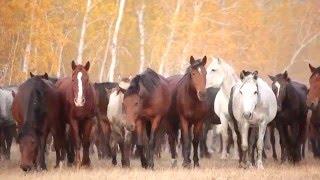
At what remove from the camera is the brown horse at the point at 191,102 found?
50.8ft

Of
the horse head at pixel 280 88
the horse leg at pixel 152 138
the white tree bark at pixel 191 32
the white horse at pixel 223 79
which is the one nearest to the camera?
the horse leg at pixel 152 138

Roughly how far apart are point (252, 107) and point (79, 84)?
3.91 m

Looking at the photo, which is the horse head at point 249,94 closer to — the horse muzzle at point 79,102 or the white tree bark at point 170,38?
the horse muzzle at point 79,102

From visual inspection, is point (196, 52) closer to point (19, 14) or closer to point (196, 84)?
point (19, 14)

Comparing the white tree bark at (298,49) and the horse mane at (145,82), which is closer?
the horse mane at (145,82)

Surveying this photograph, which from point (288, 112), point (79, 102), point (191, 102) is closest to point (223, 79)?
point (288, 112)

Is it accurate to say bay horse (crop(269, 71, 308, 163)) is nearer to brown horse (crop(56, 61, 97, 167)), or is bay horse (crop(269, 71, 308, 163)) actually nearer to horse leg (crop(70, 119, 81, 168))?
brown horse (crop(56, 61, 97, 167))

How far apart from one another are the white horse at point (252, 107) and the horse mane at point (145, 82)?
199 centimetres

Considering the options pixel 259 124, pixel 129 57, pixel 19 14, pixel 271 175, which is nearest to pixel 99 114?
pixel 259 124

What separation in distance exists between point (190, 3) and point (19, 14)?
1106 centimetres

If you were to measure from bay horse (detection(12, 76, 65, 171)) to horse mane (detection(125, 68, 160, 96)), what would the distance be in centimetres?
188

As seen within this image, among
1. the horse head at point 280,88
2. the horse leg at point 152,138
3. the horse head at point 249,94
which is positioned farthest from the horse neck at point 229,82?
the horse leg at point 152,138

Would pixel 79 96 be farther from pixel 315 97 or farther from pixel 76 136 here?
pixel 315 97

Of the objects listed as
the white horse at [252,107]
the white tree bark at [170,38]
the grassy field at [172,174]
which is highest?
the white tree bark at [170,38]
